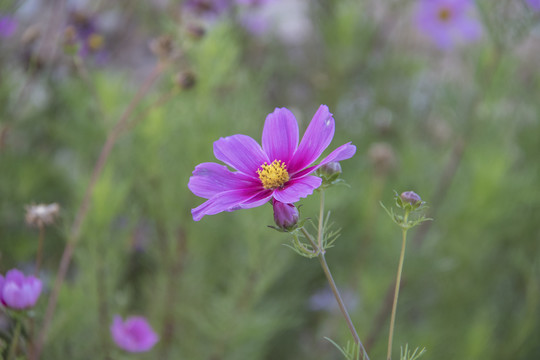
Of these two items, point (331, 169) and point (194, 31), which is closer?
point (331, 169)

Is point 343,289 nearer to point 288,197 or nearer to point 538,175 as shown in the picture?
point 538,175

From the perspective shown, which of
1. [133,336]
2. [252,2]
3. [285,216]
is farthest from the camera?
[252,2]

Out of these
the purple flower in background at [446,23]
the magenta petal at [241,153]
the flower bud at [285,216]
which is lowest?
the flower bud at [285,216]

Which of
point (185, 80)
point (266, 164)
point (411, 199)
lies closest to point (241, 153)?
point (266, 164)

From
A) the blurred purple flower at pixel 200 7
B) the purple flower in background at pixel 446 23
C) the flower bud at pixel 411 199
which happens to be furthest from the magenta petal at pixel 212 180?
the purple flower in background at pixel 446 23

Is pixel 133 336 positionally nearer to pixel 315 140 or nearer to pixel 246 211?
pixel 246 211

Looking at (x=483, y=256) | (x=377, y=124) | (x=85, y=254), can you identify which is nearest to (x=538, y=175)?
(x=483, y=256)

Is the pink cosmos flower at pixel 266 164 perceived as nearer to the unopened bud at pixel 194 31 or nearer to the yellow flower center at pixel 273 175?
the yellow flower center at pixel 273 175
